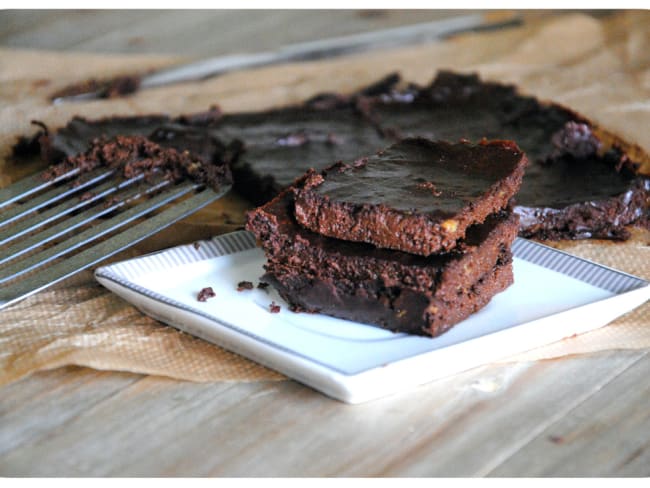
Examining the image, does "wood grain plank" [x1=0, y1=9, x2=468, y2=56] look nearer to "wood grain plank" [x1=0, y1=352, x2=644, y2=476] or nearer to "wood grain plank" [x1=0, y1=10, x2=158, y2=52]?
"wood grain plank" [x1=0, y1=10, x2=158, y2=52]

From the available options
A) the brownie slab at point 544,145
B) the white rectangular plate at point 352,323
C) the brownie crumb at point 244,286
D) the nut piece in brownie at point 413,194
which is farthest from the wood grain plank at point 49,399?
the brownie slab at point 544,145

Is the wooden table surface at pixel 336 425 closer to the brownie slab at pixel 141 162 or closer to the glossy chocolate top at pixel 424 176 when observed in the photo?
the glossy chocolate top at pixel 424 176

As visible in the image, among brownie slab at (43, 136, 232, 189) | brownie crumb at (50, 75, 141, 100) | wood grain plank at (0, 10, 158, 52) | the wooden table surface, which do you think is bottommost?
the wooden table surface

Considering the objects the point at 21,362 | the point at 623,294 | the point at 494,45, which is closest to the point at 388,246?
the point at 623,294

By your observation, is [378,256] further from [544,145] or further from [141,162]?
[544,145]

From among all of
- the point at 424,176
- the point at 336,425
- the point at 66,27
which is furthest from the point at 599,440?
the point at 66,27

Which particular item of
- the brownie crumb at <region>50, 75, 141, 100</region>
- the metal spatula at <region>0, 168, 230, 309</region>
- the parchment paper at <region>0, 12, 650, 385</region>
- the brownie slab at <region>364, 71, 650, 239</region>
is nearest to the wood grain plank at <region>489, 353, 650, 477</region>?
the parchment paper at <region>0, 12, 650, 385</region>
